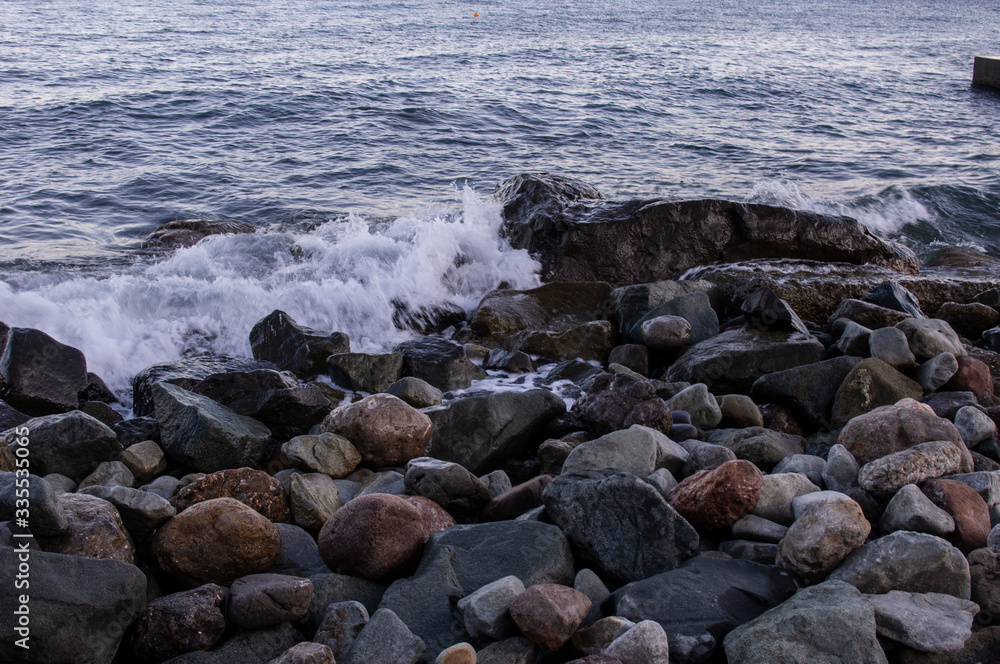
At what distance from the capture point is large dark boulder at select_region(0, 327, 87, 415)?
4.16 m

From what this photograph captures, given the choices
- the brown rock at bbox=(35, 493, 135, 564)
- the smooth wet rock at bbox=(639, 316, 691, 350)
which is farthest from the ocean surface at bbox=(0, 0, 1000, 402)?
the brown rock at bbox=(35, 493, 135, 564)

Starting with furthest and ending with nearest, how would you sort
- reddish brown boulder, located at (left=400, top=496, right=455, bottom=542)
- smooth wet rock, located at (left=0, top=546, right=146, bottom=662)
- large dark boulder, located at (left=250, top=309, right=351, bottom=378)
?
1. large dark boulder, located at (left=250, top=309, right=351, bottom=378)
2. reddish brown boulder, located at (left=400, top=496, right=455, bottom=542)
3. smooth wet rock, located at (left=0, top=546, right=146, bottom=662)

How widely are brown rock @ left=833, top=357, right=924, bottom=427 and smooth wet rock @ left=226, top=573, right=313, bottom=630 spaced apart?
3038 millimetres

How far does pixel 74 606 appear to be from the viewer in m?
2.00

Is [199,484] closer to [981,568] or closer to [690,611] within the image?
[690,611]

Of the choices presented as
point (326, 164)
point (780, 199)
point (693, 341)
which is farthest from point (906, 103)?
point (693, 341)

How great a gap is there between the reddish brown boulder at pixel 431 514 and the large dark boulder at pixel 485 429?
31.0 inches

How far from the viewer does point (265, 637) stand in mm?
2156

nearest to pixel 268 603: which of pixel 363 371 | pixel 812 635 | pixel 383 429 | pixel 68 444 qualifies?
pixel 383 429

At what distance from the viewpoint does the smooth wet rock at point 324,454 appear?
3.37 metres

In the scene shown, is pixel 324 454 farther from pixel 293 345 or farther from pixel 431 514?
pixel 293 345

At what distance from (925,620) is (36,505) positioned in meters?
2.70

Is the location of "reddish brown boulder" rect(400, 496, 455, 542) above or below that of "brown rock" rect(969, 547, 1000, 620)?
below

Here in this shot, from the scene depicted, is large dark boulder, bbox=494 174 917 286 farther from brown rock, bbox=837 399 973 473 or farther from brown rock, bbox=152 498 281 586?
brown rock, bbox=152 498 281 586
